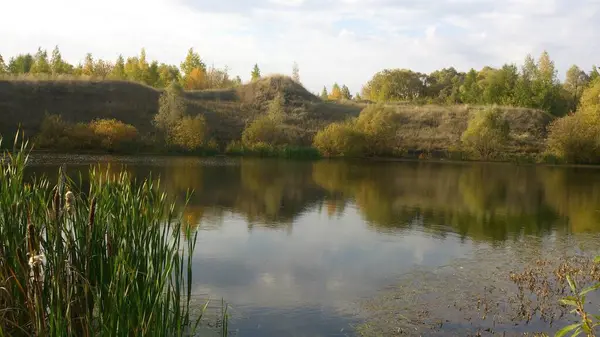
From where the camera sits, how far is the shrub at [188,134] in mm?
48938

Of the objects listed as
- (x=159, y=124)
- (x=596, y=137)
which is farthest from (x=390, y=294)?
(x=596, y=137)

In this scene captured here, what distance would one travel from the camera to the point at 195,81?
88438 mm

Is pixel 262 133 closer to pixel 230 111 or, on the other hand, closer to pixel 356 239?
pixel 230 111

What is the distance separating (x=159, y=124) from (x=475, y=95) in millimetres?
48895

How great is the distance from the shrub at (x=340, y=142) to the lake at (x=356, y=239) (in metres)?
19.5

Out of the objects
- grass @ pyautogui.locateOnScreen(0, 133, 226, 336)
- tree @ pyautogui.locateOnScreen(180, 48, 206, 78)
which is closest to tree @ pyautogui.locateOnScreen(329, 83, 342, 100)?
tree @ pyautogui.locateOnScreen(180, 48, 206, 78)

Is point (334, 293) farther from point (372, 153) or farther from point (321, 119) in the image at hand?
point (321, 119)

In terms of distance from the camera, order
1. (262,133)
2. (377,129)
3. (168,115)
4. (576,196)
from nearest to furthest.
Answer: (576,196)
(168,115)
(262,133)
(377,129)

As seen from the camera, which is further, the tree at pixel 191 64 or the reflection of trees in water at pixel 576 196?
the tree at pixel 191 64

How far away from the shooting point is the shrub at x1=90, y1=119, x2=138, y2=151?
45.5m

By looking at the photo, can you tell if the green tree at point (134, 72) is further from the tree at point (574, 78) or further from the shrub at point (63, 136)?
the tree at point (574, 78)

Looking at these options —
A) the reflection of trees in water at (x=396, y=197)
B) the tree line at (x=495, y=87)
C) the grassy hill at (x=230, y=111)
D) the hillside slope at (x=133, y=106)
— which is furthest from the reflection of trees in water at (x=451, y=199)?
the tree line at (x=495, y=87)

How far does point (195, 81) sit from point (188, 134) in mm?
41686

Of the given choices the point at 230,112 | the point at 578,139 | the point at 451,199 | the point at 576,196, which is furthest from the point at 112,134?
the point at 578,139
